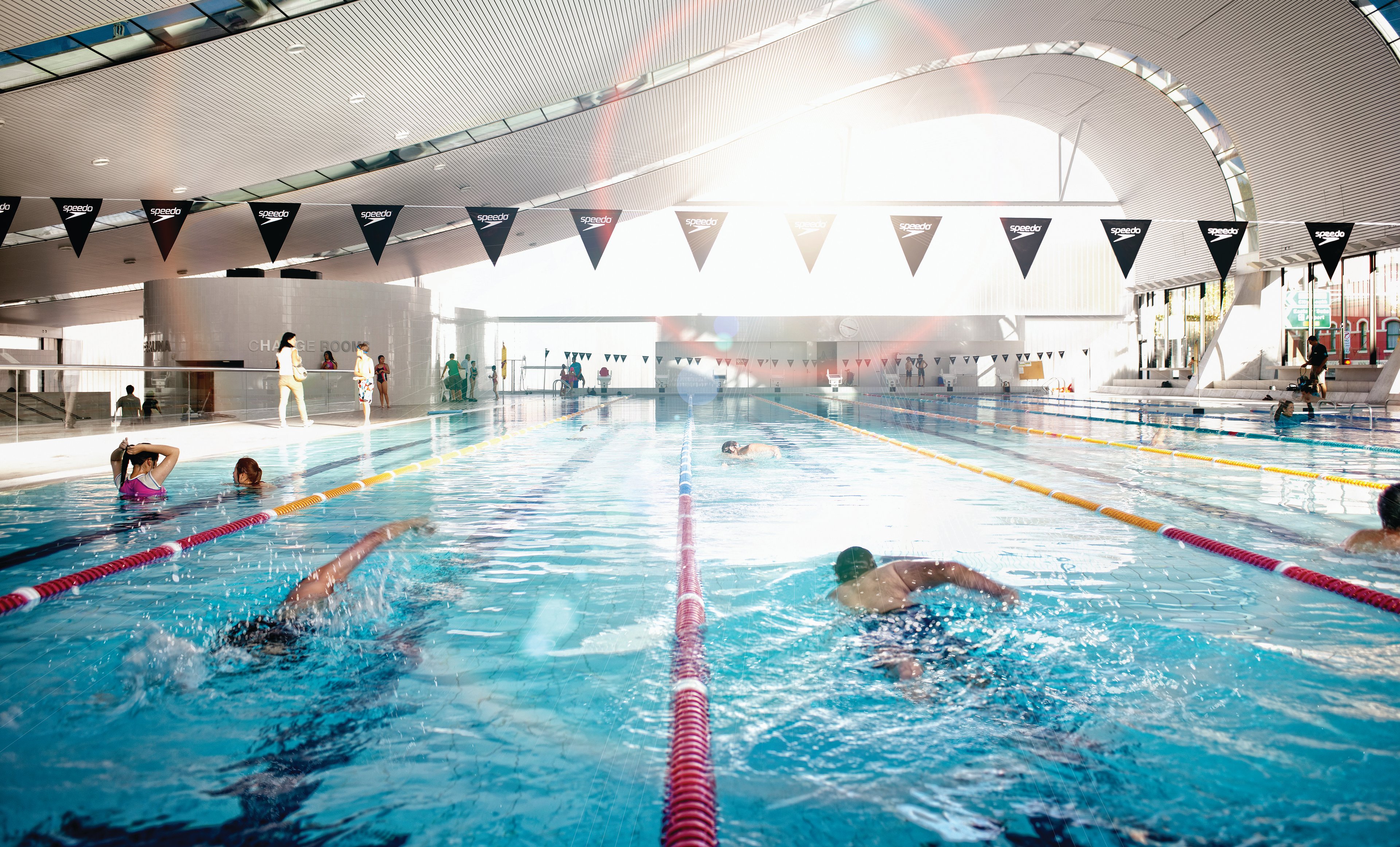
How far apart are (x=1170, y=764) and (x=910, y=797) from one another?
73cm

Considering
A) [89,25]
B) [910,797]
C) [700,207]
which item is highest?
[700,207]

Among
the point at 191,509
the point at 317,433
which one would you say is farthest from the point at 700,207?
the point at 191,509

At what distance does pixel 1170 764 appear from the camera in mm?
2230

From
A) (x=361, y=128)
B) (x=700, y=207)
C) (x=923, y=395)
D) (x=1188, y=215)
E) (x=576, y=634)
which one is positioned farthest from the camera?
(x=923, y=395)

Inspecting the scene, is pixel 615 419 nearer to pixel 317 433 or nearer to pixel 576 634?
pixel 317 433

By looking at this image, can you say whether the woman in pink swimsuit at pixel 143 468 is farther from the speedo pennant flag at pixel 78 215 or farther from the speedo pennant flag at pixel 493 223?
the speedo pennant flag at pixel 78 215

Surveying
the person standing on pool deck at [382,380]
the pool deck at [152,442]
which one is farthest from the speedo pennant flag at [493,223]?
the person standing on pool deck at [382,380]

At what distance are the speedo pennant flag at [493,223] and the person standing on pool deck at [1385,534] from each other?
10.8 metres

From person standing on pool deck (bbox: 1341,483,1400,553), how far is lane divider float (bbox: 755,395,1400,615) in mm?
470

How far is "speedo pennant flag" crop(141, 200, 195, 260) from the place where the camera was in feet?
39.0

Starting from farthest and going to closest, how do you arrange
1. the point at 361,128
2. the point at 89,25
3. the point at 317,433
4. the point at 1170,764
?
the point at 361,128 → the point at 317,433 → the point at 89,25 → the point at 1170,764

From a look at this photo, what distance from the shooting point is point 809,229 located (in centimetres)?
1352

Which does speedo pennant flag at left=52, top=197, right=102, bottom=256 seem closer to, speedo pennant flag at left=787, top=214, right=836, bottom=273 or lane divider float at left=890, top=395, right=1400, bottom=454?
speedo pennant flag at left=787, top=214, right=836, bottom=273

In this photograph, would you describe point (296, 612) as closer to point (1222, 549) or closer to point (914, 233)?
point (1222, 549)
